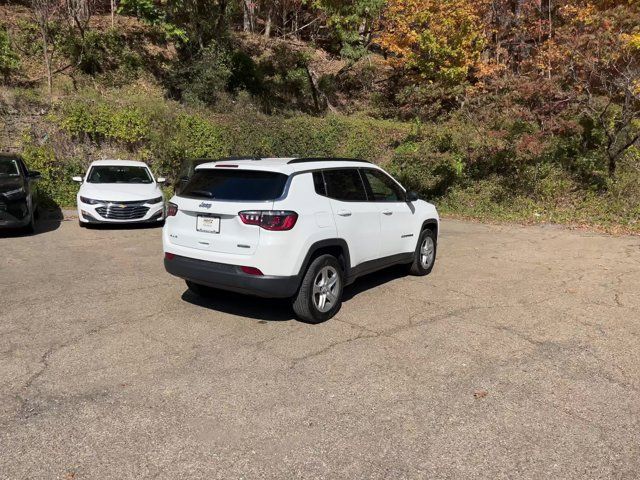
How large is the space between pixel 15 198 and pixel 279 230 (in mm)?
7343

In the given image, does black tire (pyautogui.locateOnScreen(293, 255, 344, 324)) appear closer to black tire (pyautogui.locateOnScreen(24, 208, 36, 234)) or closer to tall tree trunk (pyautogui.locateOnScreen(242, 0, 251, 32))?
black tire (pyautogui.locateOnScreen(24, 208, 36, 234))

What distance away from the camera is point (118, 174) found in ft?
41.4

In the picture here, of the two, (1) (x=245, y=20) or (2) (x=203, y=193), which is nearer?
(2) (x=203, y=193)

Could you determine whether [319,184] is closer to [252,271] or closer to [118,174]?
[252,271]

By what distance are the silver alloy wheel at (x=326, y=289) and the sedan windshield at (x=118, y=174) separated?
8451 millimetres

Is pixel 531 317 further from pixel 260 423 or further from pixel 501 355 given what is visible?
pixel 260 423

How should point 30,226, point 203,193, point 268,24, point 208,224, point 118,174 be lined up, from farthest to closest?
point 268,24
point 118,174
point 30,226
point 203,193
point 208,224

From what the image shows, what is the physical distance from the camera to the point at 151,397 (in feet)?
12.7

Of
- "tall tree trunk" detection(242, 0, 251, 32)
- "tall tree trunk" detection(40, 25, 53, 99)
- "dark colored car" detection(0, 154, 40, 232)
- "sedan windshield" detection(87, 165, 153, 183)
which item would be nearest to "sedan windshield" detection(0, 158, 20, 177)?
"dark colored car" detection(0, 154, 40, 232)

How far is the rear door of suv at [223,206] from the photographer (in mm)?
5117

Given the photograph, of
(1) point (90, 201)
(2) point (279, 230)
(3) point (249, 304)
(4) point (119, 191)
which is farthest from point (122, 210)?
(2) point (279, 230)

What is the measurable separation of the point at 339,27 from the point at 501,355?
22.0 meters

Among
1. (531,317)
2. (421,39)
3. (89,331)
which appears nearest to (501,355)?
(531,317)

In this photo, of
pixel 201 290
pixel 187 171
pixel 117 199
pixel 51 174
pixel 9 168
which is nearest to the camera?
pixel 201 290
